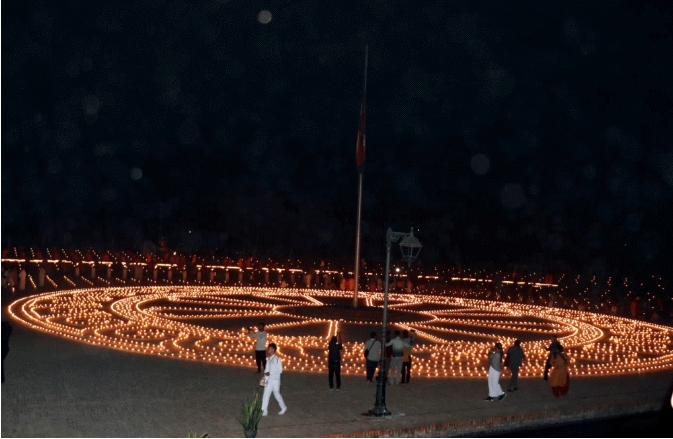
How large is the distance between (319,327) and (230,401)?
45.2 ft

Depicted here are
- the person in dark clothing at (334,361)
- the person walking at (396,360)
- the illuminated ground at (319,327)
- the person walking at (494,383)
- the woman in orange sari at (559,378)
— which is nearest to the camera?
the person walking at (494,383)

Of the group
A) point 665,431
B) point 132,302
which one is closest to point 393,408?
point 665,431

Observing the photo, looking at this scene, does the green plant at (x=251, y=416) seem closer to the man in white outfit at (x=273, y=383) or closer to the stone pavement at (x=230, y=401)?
the stone pavement at (x=230, y=401)

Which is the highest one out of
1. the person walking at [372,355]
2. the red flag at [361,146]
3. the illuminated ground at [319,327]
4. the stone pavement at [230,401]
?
the red flag at [361,146]

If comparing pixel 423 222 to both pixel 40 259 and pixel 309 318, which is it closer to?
pixel 40 259

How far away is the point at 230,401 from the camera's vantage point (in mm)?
15758

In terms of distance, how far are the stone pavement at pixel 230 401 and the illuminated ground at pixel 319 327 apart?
1.68m

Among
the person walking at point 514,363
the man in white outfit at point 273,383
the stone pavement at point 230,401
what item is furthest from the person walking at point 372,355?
the man in white outfit at point 273,383

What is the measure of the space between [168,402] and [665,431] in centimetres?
1027

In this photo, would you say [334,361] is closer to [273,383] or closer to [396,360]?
[396,360]

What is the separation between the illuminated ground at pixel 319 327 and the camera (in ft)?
73.6

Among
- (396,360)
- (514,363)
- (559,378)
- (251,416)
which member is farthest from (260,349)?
(559,378)

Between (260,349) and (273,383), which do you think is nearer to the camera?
(273,383)

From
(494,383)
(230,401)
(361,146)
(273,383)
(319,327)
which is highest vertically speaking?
(361,146)
